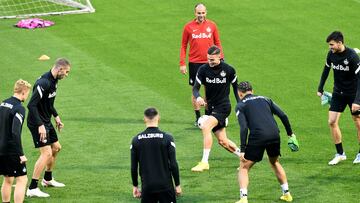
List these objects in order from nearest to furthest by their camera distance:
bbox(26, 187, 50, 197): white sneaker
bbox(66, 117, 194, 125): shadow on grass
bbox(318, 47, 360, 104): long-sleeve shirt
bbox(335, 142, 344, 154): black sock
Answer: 1. bbox(26, 187, 50, 197): white sneaker
2. bbox(318, 47, 360, 104): long-sleeve shirt
3. bbox(335, 142, 344, 154): black sock
4. bbox(66, 117, 194, 125): shadow on grass

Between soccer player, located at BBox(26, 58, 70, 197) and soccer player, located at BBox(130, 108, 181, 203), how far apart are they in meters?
3.31

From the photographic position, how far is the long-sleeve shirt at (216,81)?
55.8ft

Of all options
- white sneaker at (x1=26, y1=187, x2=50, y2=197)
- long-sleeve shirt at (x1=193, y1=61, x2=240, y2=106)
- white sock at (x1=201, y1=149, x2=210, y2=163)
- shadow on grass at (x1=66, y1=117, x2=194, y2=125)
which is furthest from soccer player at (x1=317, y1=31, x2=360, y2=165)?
white sneaker at (x1=26, y1=187, x2=50, y2=197)

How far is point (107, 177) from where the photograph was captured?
17000mm

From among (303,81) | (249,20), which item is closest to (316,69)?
(303,81)

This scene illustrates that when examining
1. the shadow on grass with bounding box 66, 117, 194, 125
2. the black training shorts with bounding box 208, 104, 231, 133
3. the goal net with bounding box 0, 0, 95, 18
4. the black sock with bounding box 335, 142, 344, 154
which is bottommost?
the shadow on grass with bounding box 66, 117, 194, 125

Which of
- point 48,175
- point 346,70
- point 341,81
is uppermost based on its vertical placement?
point 346,70

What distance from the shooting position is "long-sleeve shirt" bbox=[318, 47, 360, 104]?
1702 centimetres

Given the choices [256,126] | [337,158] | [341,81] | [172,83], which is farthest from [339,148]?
[172,83]

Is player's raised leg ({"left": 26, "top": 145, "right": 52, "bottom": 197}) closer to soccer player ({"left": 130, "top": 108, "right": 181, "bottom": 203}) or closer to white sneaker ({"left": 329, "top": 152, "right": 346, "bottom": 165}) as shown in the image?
soccer player ({"left": 130, "top": 108, "right": 181, "bottom": 203})

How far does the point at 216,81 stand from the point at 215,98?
37cm

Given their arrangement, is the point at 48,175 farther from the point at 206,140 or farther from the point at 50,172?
the point at 206,140

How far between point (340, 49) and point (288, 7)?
1448cm

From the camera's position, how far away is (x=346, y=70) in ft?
56.3
